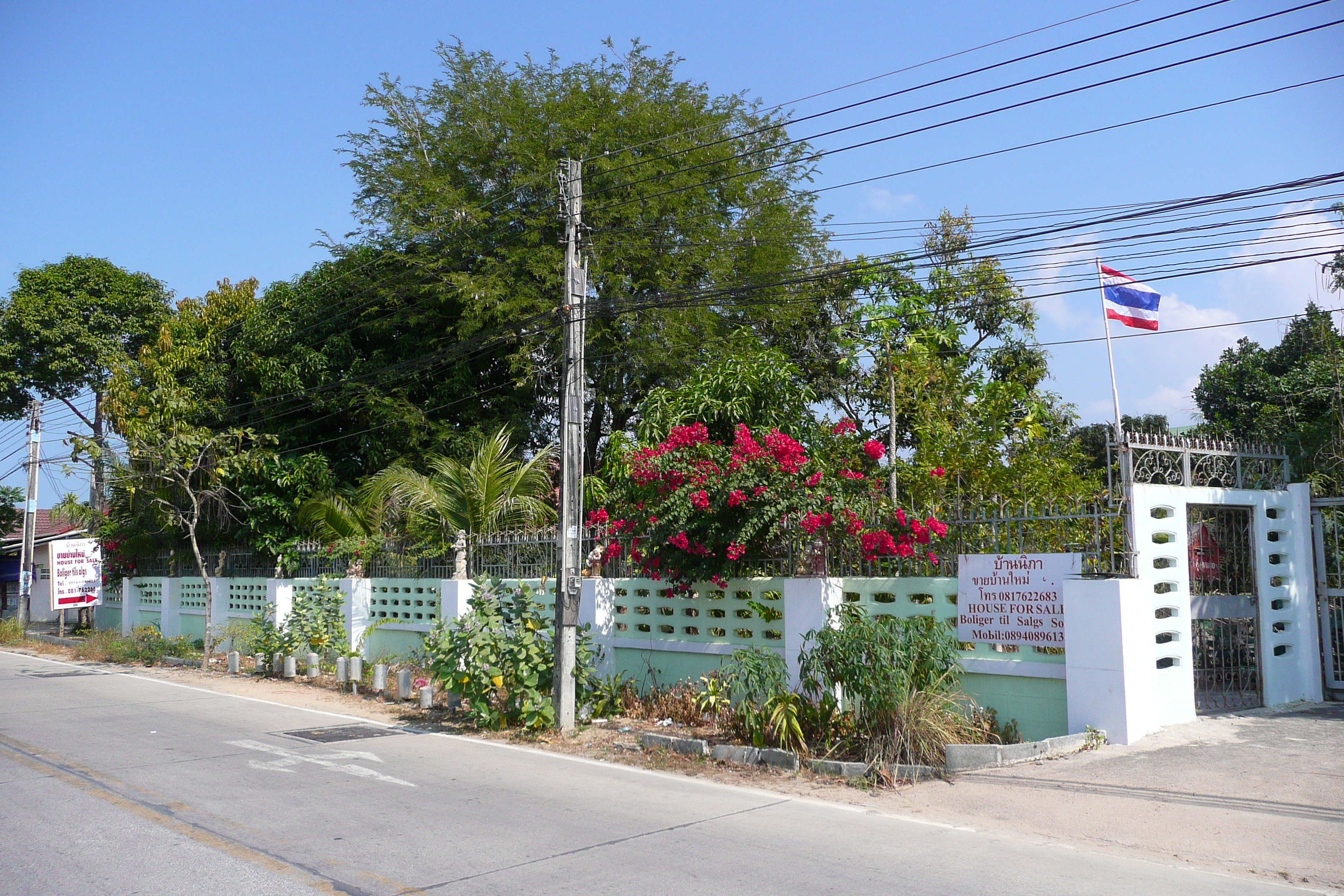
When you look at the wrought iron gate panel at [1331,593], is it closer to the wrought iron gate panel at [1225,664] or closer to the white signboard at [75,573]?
the wrought iron gate panel at [1225,664]

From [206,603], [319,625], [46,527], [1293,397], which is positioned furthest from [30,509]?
[1293,397]

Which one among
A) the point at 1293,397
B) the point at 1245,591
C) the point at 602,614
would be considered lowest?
the point at 602,614

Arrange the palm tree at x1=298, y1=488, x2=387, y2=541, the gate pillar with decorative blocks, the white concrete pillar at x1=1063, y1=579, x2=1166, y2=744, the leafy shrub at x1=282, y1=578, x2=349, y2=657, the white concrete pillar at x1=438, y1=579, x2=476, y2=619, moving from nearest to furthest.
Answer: the white concrete pillar at x1=1063, y1=579, x2=1166, y2=744
the gate pillar with decorative blocks
the white concrete pillar at x1=438, y1=579, x2=476, y2=619
the leafy shrub at x1=282, y1=578, x2=349, y2=657
the palm tree at x1=298, y1=488, x2=387, y2=541

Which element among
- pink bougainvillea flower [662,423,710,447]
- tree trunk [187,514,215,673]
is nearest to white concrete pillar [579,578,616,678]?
pink bougainvillea flower [662,423,710,447]

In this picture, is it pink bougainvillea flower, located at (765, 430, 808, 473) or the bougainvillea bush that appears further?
pink bougainvillea flower, located at (765, 430, 808, 473)

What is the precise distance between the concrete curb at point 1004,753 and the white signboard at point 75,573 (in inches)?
952

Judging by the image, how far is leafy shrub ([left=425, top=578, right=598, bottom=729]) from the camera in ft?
37.2

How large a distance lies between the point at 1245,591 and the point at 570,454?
7645 millimetres

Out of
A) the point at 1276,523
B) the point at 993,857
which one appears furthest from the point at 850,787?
the point at 1276,523

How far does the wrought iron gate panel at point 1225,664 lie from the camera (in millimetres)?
10391

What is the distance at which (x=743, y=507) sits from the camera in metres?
11.0

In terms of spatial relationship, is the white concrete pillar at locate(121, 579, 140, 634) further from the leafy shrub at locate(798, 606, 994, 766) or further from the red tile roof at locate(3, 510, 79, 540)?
the leafy shrub at locate(798, 606, 994, 766)

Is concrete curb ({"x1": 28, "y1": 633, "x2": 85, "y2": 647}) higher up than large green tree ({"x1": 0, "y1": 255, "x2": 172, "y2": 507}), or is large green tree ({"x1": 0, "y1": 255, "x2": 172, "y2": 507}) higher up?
large green tree ({"x1": 0, "y1": 255, "x2": 172, "y2": 507})

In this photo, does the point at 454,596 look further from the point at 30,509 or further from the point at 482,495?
the point at 30,509
